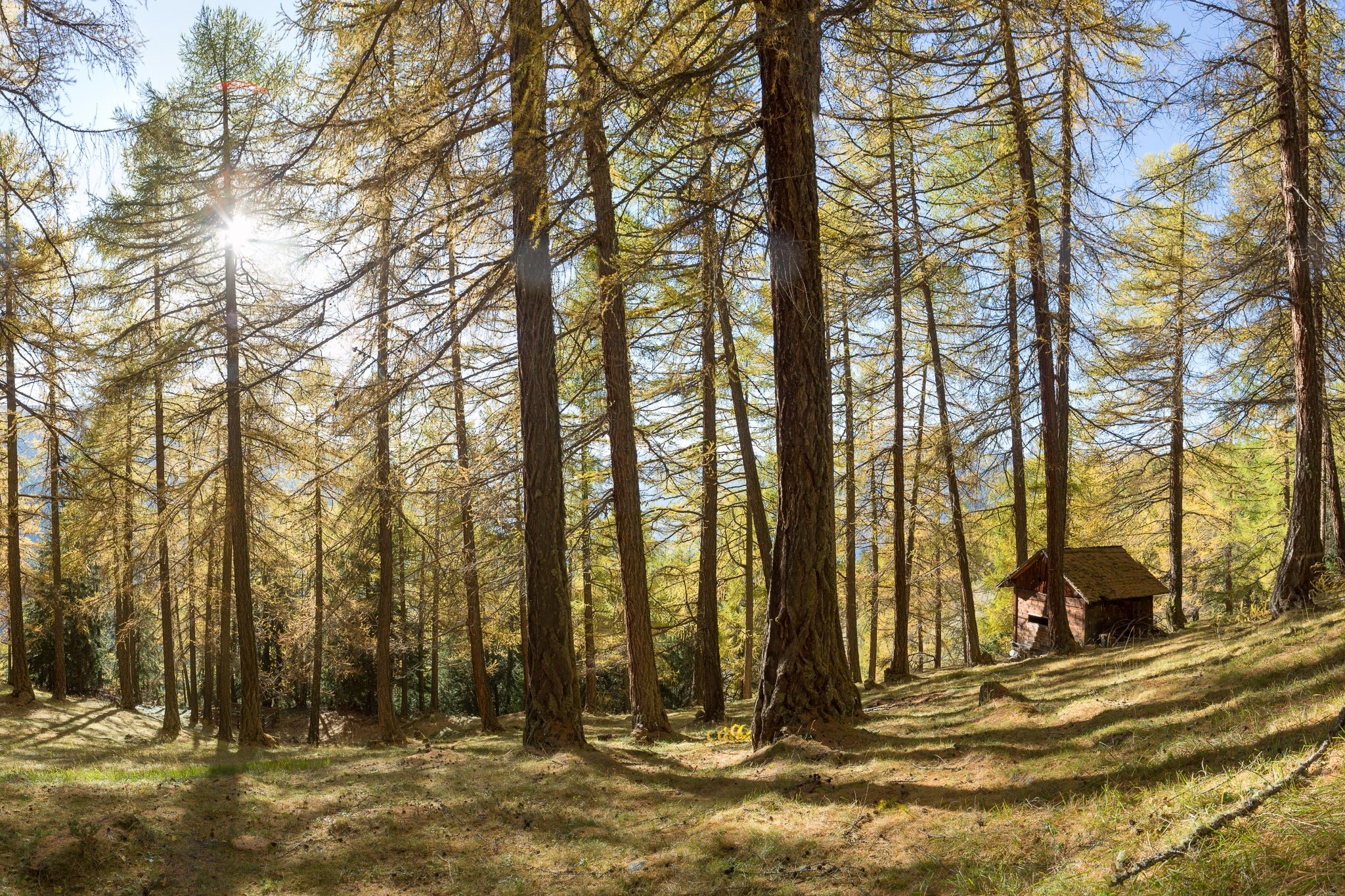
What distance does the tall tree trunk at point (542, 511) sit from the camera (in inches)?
327

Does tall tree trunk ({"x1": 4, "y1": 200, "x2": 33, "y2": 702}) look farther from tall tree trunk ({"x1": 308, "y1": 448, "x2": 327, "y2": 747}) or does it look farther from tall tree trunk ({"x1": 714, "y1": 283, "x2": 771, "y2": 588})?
tall tree trunk ({"x1": 714, "y1": 283, "x2": 771, "y2": 588})

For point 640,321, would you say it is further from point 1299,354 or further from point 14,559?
point 14,559

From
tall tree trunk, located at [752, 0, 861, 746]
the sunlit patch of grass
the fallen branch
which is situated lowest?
the sunlit patch of grass

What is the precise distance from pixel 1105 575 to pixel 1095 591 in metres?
1.00

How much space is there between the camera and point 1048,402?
14.5m

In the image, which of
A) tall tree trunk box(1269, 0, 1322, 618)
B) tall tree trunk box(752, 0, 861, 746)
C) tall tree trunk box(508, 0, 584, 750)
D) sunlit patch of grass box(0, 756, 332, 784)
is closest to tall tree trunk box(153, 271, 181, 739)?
sunlit patch of grass box(0, 756, 332, 784)

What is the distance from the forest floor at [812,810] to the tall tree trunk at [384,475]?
384cm

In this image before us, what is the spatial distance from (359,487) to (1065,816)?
28.7ft

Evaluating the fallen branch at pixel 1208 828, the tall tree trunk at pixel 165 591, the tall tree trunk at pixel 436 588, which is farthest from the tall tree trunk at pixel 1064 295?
the tall tree trunk at pixel 165 591

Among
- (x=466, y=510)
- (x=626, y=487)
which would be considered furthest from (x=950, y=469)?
(x=466, y=510)

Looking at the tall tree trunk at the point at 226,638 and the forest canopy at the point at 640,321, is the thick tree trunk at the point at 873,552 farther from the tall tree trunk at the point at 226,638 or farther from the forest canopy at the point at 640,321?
the tall tree trunk at the point at 226,638

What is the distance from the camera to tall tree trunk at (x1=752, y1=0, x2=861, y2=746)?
22.1ft

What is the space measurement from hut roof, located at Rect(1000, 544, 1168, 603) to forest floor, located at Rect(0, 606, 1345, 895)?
1111 centimetres

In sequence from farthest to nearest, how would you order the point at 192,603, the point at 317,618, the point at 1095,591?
the point at 192,603 < the point at 317,618 < the point at 1095,591
